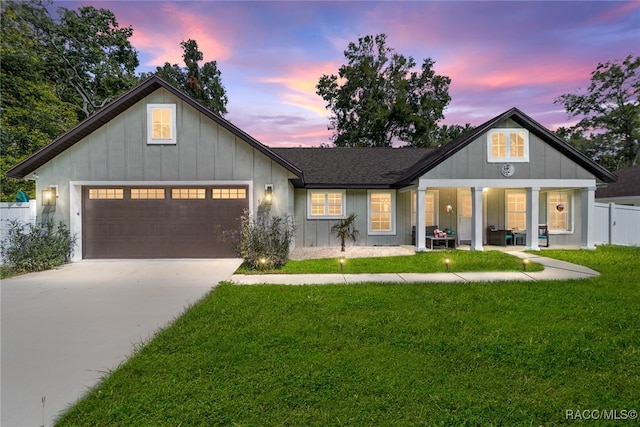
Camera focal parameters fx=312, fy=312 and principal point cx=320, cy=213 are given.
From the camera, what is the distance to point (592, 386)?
9.26 feet

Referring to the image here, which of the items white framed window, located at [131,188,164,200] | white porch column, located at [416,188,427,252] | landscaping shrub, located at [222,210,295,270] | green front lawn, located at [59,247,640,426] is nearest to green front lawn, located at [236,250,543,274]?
landscaping shrub, located at [222,210,295,270]

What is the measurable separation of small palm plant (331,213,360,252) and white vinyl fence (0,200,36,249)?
32.8 feet

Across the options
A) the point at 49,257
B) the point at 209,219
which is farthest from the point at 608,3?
the point at 49,257

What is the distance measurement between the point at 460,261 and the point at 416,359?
20.6ft

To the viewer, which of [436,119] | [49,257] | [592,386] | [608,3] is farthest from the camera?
[436,119]

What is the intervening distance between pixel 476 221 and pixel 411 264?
4.07 metres

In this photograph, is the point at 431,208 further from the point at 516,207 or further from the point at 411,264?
the point at 411,264

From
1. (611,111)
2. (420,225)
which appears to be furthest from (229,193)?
(611,111)

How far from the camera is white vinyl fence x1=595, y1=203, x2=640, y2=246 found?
13258mm

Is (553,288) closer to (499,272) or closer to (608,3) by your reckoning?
(499,272)

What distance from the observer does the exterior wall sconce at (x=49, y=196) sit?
31.9 ft

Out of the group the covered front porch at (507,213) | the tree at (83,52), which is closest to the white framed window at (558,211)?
the covered front porch at (507,213)

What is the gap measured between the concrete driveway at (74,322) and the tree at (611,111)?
34.9 metres

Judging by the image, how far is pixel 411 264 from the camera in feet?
28.2
